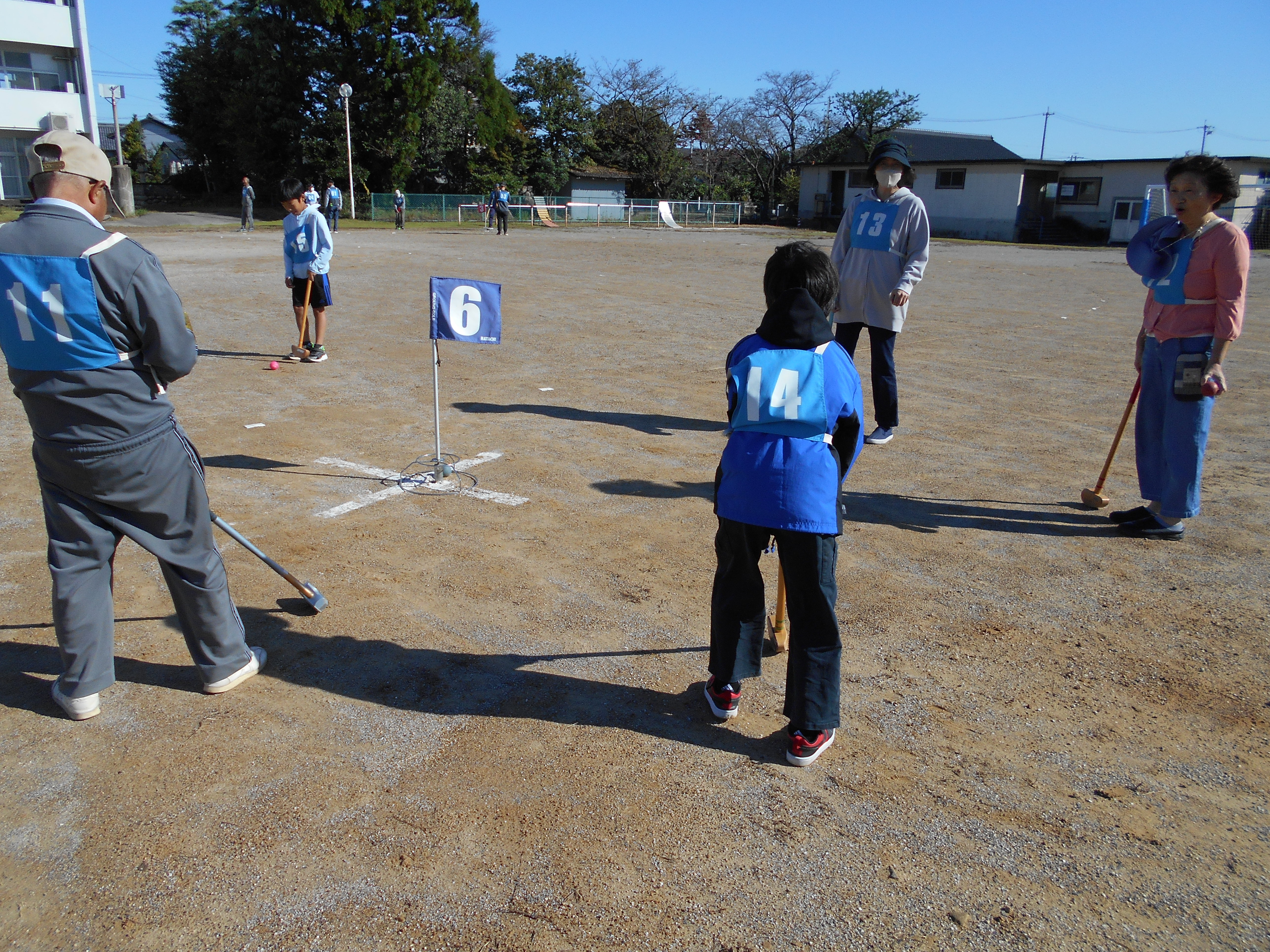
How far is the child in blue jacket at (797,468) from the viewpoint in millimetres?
2857

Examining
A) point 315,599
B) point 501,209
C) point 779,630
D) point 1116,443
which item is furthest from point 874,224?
point 501,209

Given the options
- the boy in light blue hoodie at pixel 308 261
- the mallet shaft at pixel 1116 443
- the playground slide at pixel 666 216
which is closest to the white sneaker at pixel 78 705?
the mallet shaft at pixel 1116 443

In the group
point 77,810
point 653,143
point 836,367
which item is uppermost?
point 653,143

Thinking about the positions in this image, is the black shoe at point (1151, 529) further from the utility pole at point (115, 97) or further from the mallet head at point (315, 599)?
the utility pole at point (115, 97)

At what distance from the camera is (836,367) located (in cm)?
292

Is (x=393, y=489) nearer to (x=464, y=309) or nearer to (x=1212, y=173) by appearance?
(x=464, y=309)

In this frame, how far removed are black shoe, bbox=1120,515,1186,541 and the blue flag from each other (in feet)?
13.2

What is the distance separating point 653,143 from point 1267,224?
121 feet

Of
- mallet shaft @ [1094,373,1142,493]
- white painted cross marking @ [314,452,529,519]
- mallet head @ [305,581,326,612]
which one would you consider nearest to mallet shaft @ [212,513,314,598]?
mallet head @ [305,581,326,612]

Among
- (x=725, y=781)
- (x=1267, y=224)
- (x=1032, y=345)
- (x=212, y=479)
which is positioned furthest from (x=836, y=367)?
(x=1267, y=224)

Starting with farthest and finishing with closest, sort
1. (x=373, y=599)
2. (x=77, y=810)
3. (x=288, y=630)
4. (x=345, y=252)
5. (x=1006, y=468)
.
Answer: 1. (x=345, y=252)
2. (x=1006, y=468)
3. (x=373, y=599)
4. (x=288, y=630)
5. (x=77, y=810)

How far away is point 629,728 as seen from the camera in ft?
11.0

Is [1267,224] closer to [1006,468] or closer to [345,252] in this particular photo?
[345,252]

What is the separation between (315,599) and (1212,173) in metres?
5.04
